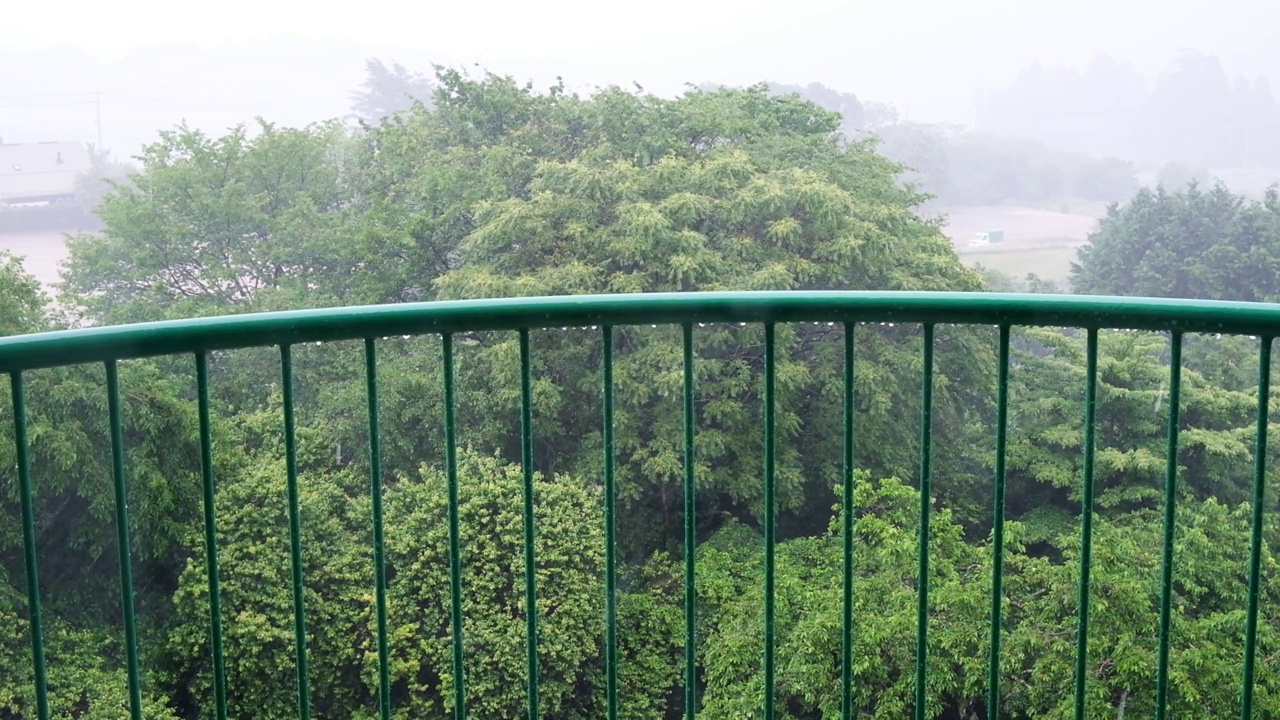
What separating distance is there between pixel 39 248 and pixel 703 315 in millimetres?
26101

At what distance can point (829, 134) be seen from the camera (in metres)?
17.3

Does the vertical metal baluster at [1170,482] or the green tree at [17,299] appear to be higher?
the vertical metal baluster at [1170,482]

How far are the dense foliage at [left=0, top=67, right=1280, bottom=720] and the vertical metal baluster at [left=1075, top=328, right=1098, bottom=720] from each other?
20.5ft

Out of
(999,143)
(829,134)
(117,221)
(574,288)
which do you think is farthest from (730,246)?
(999,143)

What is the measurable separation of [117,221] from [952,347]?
11.9 metres

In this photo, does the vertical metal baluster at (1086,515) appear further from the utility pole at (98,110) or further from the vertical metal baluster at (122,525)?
the utility pole at (98,110)

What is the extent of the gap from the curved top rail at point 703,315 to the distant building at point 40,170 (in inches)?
1102

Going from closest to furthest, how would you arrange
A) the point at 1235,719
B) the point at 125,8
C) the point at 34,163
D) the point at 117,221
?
the point at 1235,719
the point at 117,221
the point at 34,163
the point at 125,8

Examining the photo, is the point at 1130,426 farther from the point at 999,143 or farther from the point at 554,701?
the point at 999,143

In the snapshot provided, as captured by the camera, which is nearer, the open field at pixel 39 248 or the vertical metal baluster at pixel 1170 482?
the vertical metal baluster at pixel 1170 482

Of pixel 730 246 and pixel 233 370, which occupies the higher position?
pixel 730 246

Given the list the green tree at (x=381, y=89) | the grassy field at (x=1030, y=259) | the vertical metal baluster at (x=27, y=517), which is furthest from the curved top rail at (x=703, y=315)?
the green tree at (x=381, y=89)

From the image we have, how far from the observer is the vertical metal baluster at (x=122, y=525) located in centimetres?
117

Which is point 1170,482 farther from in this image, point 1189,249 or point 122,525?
point 1189,249
